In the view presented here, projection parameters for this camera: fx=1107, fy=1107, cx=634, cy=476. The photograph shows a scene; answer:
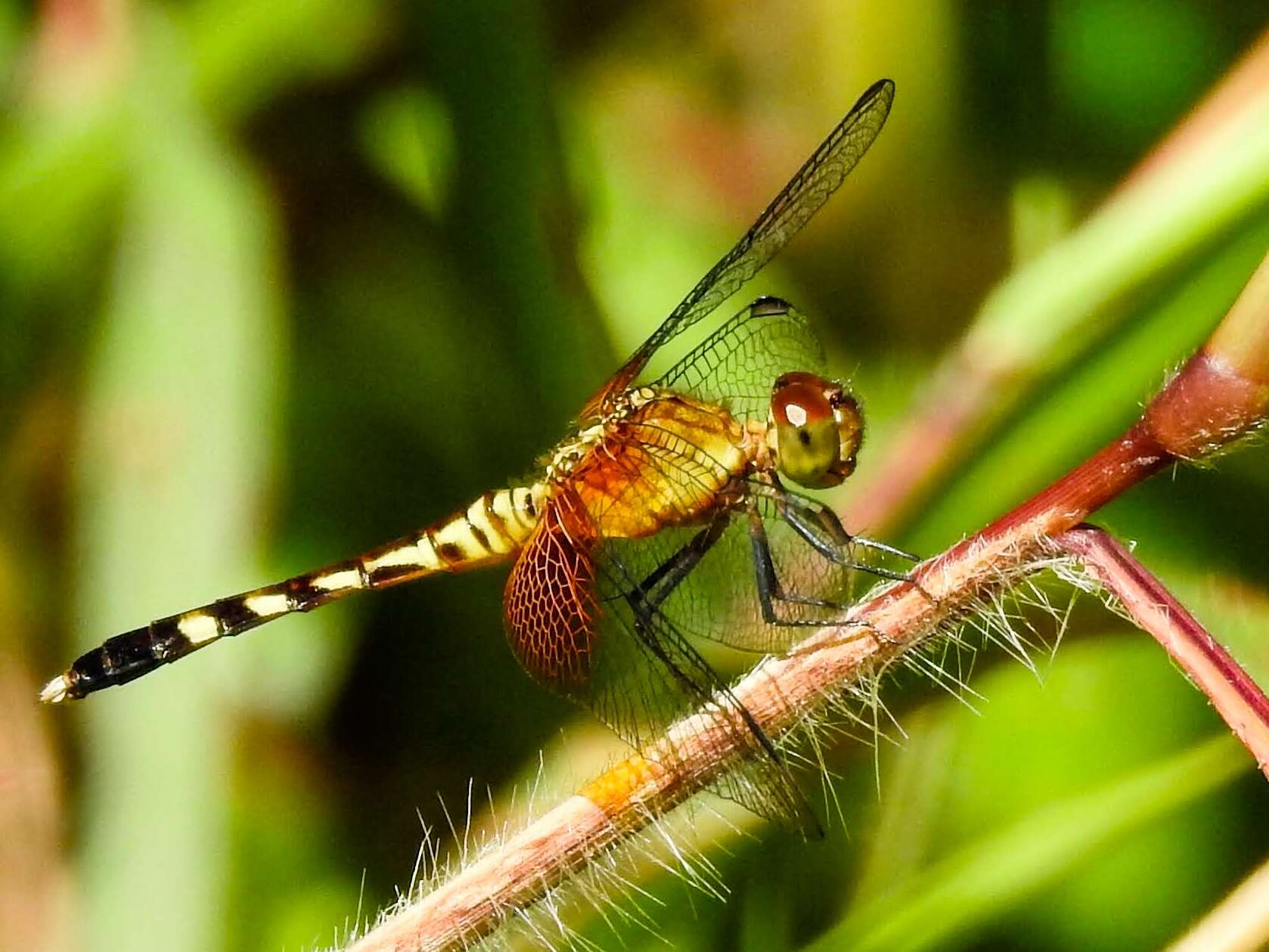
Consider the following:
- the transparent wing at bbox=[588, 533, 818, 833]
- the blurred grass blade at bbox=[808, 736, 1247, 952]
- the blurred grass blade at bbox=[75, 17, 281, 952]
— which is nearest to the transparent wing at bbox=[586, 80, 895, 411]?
the transparent wing at bbox=[588, 533, 818, 833]

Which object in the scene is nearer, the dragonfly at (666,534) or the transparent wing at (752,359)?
the dragonfly at (666,534)

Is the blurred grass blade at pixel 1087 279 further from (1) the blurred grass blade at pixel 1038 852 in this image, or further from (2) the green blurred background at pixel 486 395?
(1) the blurred grass blade at pixel 1038 852

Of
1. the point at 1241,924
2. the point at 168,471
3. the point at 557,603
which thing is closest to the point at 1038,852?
the point at 1241,924

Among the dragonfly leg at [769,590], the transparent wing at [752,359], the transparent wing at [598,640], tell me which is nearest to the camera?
the transparent wing at [598,640]

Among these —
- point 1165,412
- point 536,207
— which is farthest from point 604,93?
point 1165,412

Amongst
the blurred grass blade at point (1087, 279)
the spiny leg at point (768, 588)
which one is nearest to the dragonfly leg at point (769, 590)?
the spiny leg at point (768, 588)

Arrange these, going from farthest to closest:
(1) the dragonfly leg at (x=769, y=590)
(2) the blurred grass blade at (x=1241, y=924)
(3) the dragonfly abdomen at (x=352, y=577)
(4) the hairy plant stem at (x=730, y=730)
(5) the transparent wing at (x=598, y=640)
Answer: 1. (3) the dragonfly abdomen at (x=352, y=577)
2. (1) the dragonfly leg at (x=769, y=590)
3. (5) the transparent wing at (x=598, y=640)
4. (2) the blurred grass blade at (x=1241, y=924)
5. (4) the hairy plant stem at (x=730, y=730)

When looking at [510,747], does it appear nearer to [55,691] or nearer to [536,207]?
[55,691]

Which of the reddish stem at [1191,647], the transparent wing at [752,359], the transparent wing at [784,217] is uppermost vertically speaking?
the transparent wing at [784,217]
